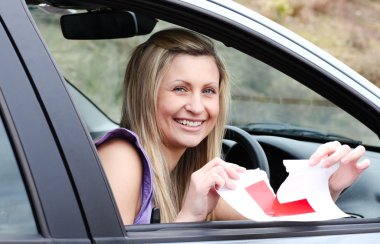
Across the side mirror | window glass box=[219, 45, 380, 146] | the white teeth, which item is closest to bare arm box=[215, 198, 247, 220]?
the white teeth

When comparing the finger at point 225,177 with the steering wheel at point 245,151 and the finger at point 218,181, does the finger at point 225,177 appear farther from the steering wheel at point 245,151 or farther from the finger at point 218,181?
the steering wheel at point 245,151

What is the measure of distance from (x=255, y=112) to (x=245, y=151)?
401cm

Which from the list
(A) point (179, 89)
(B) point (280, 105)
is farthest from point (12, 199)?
(B) point (280, 105)

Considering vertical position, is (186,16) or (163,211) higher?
(186,16)

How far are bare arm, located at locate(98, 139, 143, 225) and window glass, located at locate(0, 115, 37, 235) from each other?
455 mm

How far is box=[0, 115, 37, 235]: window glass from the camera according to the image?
1.71 m

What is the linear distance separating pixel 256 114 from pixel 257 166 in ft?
13.6

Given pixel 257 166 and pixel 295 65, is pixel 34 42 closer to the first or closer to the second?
pixel 295 65

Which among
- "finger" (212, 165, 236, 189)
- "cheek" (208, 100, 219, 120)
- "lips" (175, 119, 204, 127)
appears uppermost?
"cheek" (208, 100, 219, 120)

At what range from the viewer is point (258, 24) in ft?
6.72

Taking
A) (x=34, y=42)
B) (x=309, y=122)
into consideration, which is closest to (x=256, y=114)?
(x=309, y=122)

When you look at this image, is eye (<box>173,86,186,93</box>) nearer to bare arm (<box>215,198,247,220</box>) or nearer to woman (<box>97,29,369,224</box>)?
woman (<box>97,29,369,224</box>)

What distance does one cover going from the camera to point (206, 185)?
2.06 metres

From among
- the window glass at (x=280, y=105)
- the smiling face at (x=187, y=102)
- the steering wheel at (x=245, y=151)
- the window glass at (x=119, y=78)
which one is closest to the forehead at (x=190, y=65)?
the smiling face at (x=187, y=102)
